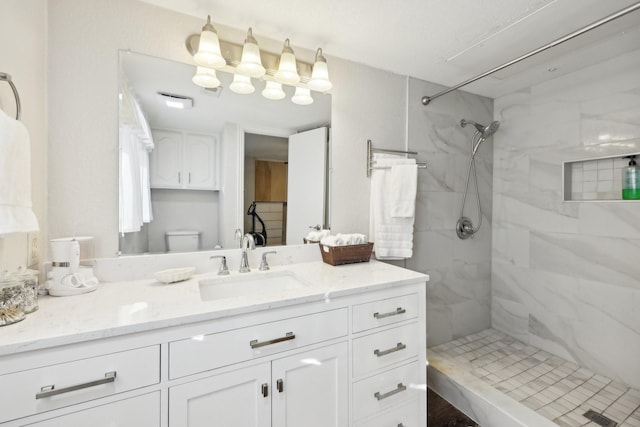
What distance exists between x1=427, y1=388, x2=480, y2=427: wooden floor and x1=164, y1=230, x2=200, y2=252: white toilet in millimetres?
1719

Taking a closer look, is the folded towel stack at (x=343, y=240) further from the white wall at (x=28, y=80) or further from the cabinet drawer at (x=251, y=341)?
the white wall at (x=28, y=80)

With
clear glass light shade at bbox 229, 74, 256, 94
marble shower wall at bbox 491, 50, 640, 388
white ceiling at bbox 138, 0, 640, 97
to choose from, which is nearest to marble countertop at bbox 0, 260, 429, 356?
clear glass light shade at bbox 229, 74, 256, 94

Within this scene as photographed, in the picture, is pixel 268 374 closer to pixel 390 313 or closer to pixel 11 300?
pixel 390 313

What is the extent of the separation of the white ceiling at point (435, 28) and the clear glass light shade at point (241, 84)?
27 centimetres

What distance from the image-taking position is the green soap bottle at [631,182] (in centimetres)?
179

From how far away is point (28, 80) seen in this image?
1100 mm

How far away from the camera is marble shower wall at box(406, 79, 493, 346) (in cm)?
222

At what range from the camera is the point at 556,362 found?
2080 mm

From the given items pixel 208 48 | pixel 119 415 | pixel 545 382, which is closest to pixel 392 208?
pixel 208 48

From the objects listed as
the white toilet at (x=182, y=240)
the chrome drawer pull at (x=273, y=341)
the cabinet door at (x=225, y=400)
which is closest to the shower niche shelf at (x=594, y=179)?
the chrome drawer pull at (x=273, y=341)

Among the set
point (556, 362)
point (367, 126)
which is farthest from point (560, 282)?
point (367, 126)

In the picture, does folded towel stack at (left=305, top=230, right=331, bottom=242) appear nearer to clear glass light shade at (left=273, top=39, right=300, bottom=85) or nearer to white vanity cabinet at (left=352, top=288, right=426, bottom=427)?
white vanity cabinet at (left=352, top=288, right=426, bottom=427)

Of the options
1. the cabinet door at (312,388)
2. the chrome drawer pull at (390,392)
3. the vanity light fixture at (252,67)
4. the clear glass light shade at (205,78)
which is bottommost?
the chrome drawer pull at (390,392)

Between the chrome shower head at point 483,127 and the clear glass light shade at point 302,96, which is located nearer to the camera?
the clear glass light shade at point 302,96
